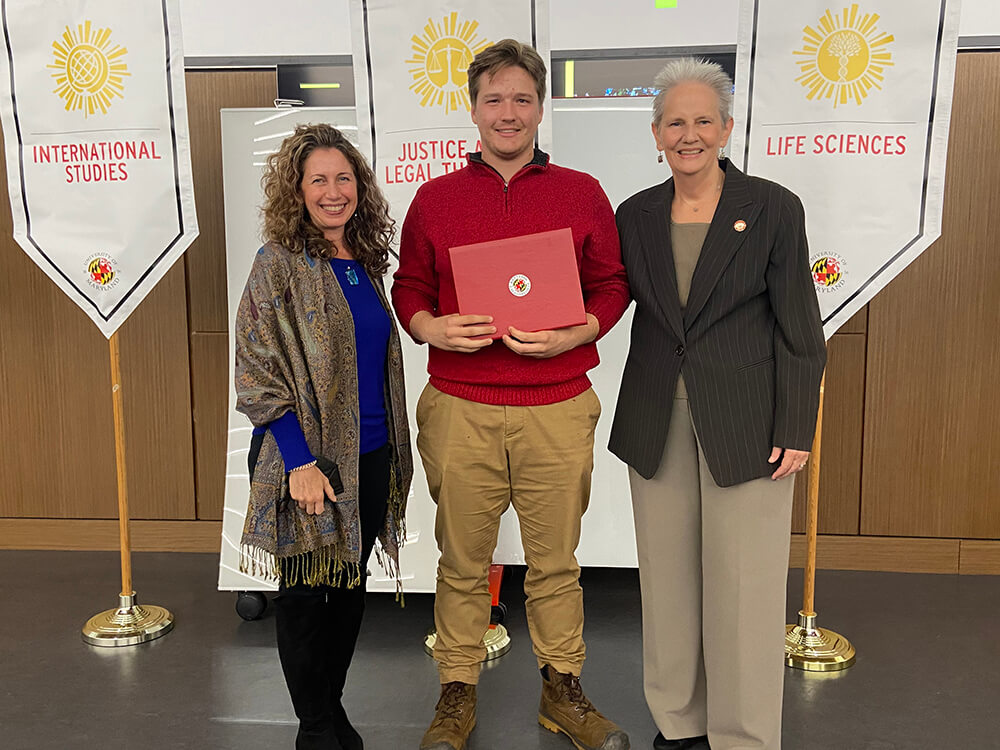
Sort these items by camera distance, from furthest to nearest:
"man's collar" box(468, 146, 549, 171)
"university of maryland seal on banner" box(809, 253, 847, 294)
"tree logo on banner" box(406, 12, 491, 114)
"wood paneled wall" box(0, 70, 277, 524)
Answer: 1. "wood paneled wall" box(0, 70, 277, 524)
2. "tree logo on banner" box(406, 12, 491, 114)
3. "university of maryland seal on banner" box(809, 253, 847, 294)
4. "man's collar" box(468, 146, 549, 171)

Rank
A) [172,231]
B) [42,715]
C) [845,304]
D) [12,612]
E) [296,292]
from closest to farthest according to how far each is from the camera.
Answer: [296,292] < [42,715] < [845,304] < [172,231] < [12,612]

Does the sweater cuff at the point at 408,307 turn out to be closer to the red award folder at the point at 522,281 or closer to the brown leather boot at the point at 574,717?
the red award folder at the point at 522,281

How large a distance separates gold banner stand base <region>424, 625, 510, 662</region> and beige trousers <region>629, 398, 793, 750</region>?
710 mm

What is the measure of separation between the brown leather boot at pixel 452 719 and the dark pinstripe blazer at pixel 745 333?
0.85m

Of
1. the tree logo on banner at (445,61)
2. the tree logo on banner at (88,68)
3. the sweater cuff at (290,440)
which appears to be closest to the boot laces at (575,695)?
the sweater cuff at (290,440)

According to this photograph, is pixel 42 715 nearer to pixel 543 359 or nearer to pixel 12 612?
pixel 12 612

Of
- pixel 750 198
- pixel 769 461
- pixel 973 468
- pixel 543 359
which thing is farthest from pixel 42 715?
pixel 973 468

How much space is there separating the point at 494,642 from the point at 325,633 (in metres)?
0.92

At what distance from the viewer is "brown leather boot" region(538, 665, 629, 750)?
2125 millimetres

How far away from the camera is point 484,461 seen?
2072 millimetres

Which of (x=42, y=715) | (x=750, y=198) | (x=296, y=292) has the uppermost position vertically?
(x=750, y=198)

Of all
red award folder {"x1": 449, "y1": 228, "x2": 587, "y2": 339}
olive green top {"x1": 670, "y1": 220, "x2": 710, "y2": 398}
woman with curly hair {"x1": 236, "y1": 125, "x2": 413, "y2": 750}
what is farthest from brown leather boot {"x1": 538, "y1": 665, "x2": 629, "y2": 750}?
red award folder {"x1": 449, "y1": 228, "x2": 587, "y2": 339}

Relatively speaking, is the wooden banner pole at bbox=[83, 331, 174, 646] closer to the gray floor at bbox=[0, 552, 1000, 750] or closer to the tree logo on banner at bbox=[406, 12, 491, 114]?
the gray floor at bbox=[0, 552, 1000, 750]

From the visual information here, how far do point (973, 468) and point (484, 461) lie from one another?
7.43 ft
